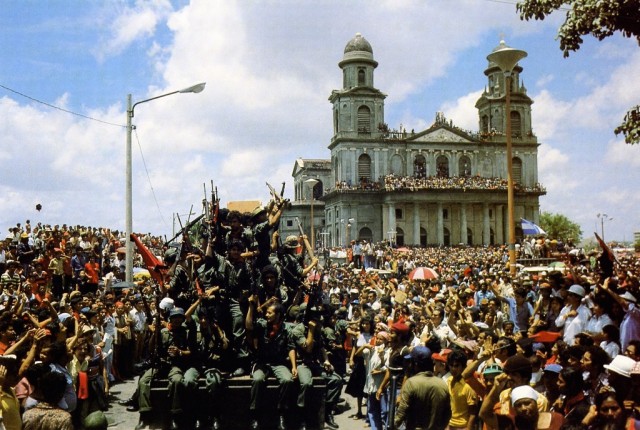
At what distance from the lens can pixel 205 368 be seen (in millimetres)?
9773

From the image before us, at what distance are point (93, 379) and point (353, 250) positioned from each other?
3552cm

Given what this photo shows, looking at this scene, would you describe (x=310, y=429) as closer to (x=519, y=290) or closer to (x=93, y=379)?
(x=93, y=379)

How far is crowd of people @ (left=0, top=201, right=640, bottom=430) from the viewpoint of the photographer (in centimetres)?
541

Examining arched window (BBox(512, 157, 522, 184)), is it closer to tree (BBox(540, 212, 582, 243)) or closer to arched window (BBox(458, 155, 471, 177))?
arched window (BBox(458, 155, 471, 177))

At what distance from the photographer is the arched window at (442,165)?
254 feet

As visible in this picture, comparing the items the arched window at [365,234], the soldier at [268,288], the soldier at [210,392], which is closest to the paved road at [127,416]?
the soldier at [210,392]

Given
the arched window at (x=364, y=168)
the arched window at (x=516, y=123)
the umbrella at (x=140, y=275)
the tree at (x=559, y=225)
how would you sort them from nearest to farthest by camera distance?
the umbrella at (x=140, y=275)
the arched window at (x=364, y=168)
the arched window at (x=516, y=123)
the tree at (x=559, y=225)

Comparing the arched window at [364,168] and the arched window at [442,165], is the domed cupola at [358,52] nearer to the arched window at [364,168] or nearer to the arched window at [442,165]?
the arched window at [364,168]

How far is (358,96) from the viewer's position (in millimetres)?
72500

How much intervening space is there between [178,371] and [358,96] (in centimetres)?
6562

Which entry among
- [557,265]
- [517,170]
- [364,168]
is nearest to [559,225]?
[517,170]

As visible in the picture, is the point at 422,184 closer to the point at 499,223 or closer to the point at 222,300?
the point at 499,223

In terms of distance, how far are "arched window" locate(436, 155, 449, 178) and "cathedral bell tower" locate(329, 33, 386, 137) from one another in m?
9.44

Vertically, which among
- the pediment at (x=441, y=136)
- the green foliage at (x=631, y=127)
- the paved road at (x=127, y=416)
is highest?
the pediment at (x=441, y=136)
